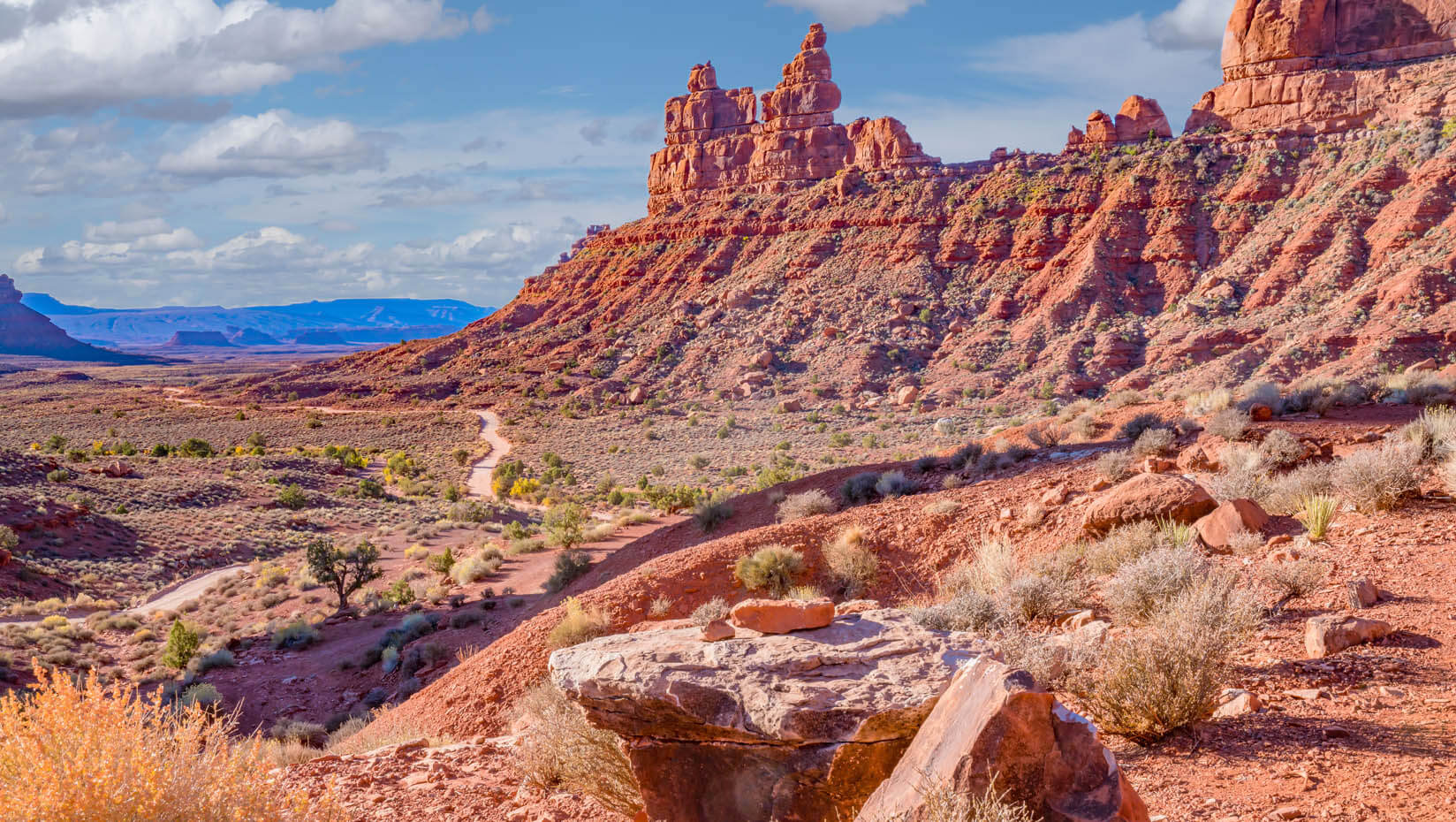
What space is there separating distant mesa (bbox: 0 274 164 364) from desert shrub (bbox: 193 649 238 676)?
629 feet

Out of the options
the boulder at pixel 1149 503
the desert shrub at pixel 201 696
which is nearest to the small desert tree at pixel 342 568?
the desert shrub at pixel 201 696

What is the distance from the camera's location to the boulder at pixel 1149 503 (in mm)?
10703

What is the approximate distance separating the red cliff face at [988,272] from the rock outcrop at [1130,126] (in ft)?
0.49

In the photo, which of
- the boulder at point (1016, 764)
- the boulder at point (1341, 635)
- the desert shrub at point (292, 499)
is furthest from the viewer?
the desert shrub at point (292, 499)

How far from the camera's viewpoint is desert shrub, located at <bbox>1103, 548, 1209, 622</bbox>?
24.7 ft

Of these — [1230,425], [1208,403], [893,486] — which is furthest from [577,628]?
[1208,403]

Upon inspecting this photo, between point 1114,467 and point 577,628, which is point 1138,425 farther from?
point 577,628

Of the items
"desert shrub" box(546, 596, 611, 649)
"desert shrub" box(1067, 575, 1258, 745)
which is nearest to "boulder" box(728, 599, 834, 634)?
"desert shrub" box(1067, 575, 1258, 745)

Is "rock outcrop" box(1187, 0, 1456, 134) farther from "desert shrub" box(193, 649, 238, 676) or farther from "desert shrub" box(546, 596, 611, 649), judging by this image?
"desert shrub" box(193, 649, 238, 676)

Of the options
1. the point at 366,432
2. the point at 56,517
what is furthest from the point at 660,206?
the point at 56,517

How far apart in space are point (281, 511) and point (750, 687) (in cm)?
3510

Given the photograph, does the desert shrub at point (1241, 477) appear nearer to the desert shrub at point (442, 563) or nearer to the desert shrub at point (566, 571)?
the desert shrub at point (566, 571)

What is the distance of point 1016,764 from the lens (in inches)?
166

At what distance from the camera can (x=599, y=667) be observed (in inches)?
212
